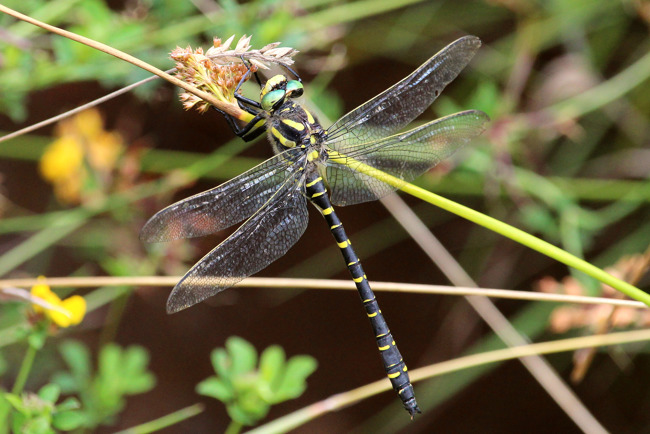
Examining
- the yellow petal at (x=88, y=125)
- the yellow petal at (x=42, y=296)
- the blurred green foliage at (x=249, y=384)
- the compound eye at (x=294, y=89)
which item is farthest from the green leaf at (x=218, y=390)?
the yellow petal at (x=88, y=125)

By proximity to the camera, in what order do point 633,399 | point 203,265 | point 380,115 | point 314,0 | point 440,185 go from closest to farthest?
point 203,265
point 380,115
point 314,0
point 440,185
point 633,399

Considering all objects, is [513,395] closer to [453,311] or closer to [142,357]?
[453,311]

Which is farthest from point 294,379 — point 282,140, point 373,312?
point 282,140

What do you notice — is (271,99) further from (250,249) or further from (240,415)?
(240,415)

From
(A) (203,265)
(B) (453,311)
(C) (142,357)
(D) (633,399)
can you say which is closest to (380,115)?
(A) (203,265)

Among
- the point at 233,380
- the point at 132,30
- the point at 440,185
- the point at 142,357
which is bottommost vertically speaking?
the point at 233,380

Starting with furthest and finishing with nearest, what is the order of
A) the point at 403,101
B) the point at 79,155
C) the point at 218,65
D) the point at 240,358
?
1. the point at 79,155
2. the point at 403,101
3. the point at 240,358
4. the point at 218,65
